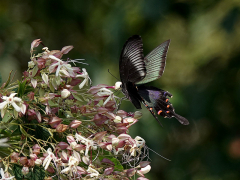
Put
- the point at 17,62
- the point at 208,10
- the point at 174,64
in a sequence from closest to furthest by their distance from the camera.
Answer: the point at 208,10 → the point at 174,64 → the point at 17,62

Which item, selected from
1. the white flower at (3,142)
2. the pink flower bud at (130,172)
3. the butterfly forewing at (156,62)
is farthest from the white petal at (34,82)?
the butterfly forewing at (156,62)

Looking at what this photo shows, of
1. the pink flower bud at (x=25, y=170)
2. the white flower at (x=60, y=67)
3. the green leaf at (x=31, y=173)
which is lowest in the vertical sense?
the green leaf at (x=31, y=173)

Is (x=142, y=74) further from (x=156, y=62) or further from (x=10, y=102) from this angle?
(x=10, y=102)

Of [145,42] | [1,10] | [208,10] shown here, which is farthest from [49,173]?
[1,10]

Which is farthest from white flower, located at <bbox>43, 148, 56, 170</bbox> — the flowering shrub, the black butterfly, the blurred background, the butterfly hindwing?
the blurred background

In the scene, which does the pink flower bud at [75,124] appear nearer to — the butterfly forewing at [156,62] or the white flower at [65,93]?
the white flower at [65,93]

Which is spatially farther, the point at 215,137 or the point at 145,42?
the point at 145,42

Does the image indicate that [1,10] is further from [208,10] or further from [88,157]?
[88,157]
